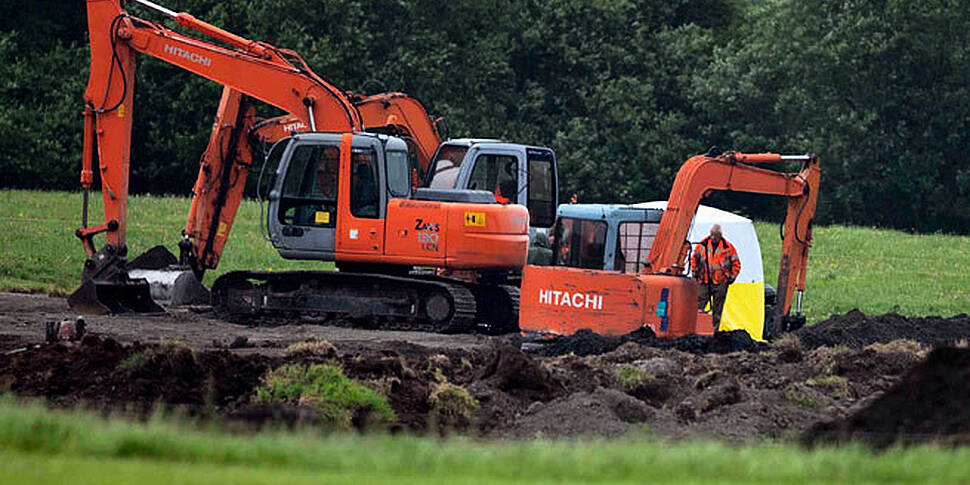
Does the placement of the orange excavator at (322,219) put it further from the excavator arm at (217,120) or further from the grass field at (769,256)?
the grass field at (769,256)

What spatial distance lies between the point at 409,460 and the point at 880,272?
1137 inches

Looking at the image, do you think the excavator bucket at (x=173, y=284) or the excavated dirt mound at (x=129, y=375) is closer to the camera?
the excavated dirt mound at (x=129, y=375)

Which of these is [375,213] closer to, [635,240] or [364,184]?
[364,184]

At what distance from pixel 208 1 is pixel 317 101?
32.7 m

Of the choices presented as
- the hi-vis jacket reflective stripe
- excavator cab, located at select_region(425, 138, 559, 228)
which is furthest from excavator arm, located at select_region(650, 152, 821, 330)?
excavator cab, located at select_region(425, 138, 559, 228)

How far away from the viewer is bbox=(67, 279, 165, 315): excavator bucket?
21406 mm

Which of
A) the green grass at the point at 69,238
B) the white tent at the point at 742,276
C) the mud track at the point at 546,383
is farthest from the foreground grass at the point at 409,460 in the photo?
the green grass at the point at 69,238

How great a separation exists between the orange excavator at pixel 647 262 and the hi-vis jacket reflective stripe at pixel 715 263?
2.03ft

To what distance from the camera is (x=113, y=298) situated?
21.7 m

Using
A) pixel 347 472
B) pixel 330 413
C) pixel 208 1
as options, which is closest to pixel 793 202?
pixel 330 413

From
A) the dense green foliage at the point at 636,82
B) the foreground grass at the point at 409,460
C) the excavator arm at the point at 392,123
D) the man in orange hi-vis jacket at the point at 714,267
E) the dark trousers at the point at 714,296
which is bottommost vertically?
the foreground grass at the point at 409,460

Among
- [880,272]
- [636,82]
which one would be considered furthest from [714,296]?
[636,82]

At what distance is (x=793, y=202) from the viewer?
22.7 meters

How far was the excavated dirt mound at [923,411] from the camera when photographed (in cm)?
993
